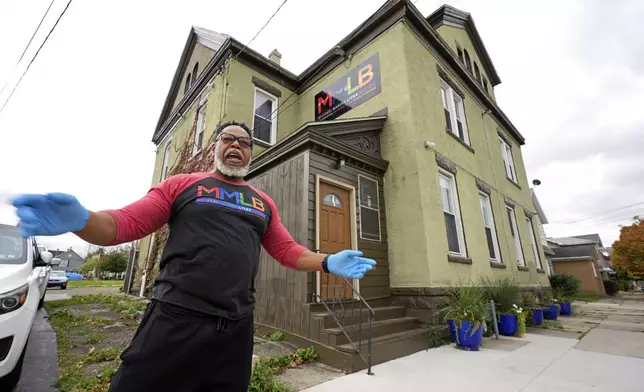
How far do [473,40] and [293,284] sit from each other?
12383 mm

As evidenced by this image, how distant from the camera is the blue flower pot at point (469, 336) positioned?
177 inches

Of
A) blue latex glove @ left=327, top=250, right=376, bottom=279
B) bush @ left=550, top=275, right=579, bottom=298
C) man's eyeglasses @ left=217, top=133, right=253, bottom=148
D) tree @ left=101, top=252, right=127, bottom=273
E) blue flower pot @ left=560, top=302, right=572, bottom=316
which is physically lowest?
blue flower pot @ left=560, top=302, right=572, bottom=316

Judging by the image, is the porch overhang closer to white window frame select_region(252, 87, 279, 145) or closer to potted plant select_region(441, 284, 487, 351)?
white window frame select_region(252, 87, 279, 145)

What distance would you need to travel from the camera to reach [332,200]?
5.57m

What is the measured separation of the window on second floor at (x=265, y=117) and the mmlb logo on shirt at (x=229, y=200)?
7.00m

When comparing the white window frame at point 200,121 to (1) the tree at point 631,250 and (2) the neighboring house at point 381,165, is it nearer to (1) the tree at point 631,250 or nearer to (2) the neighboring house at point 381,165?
(2) the neighboring house at point 381,165

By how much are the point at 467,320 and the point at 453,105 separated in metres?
6.36

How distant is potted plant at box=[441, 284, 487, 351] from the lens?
452cm

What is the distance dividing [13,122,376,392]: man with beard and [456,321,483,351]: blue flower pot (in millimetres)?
4110

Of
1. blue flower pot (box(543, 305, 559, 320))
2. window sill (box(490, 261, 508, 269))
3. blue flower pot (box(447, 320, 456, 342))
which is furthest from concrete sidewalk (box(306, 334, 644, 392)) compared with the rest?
blue flower pot (box(543, 305, 559, 320))

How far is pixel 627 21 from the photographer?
21.6 ft

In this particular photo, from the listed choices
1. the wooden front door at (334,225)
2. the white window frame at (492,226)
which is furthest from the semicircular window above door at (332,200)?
the white window frame at (492,226)

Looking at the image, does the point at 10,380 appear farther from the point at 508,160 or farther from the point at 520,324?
the point at 508,160

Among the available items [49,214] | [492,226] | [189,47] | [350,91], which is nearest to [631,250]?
[492,226]
